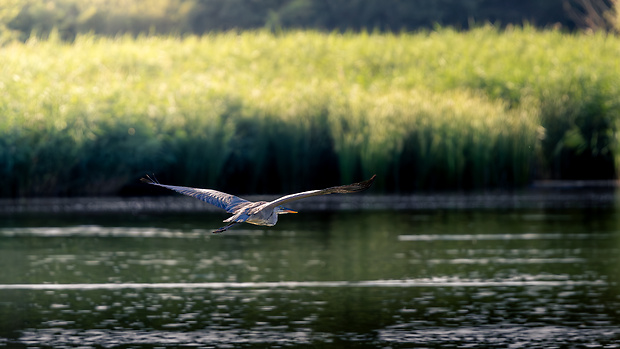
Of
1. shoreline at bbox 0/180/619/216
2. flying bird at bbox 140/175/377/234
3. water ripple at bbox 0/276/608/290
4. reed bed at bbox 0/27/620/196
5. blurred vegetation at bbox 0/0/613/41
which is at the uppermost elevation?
blurred vegetation at bbox 0/0/613/41

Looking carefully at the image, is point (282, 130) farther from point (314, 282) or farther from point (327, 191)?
point (327, 191)

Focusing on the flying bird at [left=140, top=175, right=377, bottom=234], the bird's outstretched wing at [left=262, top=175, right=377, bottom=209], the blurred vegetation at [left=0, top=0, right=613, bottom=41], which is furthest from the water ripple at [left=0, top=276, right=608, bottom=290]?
the blurred vegetation at [left=0, top=0, right=613, bottom=41]

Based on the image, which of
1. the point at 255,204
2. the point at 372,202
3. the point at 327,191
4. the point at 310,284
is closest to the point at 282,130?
the point at 372,202

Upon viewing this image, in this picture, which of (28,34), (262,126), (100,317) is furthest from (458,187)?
(28,34)

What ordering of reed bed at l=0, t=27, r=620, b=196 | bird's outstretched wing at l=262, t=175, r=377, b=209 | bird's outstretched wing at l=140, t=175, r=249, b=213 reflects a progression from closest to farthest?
1. bird's outstretched wing at l=262, t=175, r=377, b=209
2. bird's outstretched wing at l=140, t=175, r=249, b=213
3. reed bed at l=0, t=27, r=620, b=196

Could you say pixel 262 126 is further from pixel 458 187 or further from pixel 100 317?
pixel 100 317

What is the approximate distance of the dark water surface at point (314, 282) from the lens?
8.31 m

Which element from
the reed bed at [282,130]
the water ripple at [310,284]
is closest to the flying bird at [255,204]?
the water ripple at [310,284]

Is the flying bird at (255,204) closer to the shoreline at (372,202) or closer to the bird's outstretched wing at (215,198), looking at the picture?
the bird's outstretched wing at (215,198)

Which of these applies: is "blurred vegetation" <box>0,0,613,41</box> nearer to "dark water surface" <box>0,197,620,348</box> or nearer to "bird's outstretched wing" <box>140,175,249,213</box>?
"dark water surface" <box>0,197,620,348</box>

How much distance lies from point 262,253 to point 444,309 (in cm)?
416

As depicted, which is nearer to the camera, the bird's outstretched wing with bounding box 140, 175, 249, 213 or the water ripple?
the bird's outstretched wing with bounding box 140, 175, 249, 213

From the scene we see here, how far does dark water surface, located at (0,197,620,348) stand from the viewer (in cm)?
831

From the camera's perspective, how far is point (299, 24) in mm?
43500
